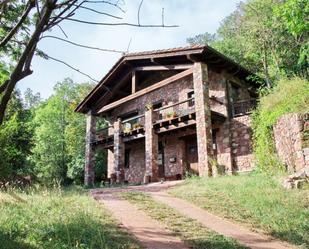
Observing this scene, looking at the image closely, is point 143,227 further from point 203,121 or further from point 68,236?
point 203,121

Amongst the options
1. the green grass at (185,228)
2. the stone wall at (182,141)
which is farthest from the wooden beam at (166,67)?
the green grass at (185,228)

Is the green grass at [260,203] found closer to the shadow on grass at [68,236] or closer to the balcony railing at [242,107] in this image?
the shadow on grass at [68,236]

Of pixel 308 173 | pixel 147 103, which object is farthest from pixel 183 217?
pixel 147 103

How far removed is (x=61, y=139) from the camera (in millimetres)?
30156

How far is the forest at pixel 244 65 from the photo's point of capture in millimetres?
10600

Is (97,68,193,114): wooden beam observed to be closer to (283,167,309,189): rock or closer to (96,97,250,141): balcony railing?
(96,97,250,141): balcony railing

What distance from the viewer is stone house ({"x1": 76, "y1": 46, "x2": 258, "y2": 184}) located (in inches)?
651

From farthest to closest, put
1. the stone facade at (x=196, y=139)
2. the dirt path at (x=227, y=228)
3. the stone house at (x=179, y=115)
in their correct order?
1. the stone house at (x=179, y=115)
2. the stone facade at (x=196, y=139)
3. the dirt path at (x=227, y=228)

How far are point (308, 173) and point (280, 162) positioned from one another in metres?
Answer: 2.52

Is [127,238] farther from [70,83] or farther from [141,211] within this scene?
[70,83]

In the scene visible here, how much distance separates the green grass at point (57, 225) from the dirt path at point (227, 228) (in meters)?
1.78

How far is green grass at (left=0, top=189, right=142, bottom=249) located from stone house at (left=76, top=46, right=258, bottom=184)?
7560 mm

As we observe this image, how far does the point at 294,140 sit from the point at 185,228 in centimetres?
564

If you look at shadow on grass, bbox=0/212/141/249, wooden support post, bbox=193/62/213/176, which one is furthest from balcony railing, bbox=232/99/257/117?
shadow on grass, bbox=0/212/141/249
